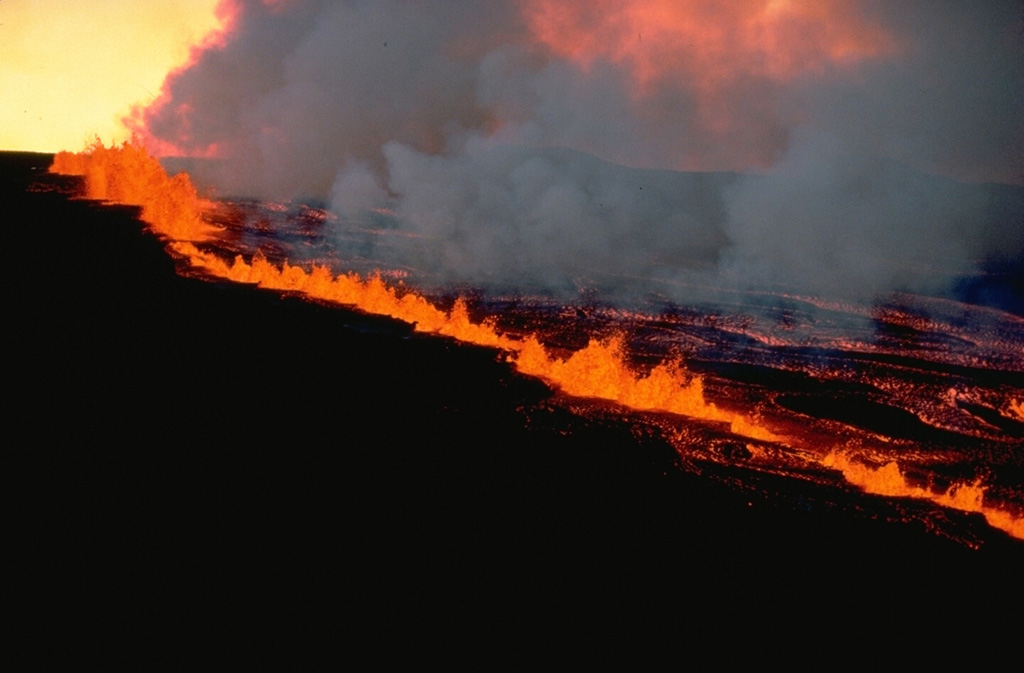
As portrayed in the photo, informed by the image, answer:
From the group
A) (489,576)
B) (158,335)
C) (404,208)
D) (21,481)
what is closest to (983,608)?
(489,576)

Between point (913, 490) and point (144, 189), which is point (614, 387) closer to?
point (913, 490)

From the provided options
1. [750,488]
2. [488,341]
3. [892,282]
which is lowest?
[750,488]

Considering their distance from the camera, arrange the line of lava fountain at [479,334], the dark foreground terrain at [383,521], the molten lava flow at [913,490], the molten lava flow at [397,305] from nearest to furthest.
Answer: the dark foreground terrain at [383,521] < the molten lava flow at [913,490] < the line of lava fountain at [479,334] < the molten lava flow at [397,305]

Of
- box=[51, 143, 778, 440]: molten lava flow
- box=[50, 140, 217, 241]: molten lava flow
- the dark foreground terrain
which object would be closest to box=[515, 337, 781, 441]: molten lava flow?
box=[51, 143, 778, 440]: molten lava flow

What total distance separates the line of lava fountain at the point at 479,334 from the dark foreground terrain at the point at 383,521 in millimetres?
1292

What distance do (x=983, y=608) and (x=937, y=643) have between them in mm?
747

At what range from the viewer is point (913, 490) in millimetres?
8094

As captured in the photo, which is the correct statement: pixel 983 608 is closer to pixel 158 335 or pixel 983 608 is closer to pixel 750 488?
pixel 750 488

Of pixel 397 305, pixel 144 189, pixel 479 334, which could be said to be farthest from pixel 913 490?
pixel 144 189

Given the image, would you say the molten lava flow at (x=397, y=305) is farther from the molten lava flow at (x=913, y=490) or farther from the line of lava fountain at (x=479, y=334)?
the molten lava flow at (x=913, y=490)

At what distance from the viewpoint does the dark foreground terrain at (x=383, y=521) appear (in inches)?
158

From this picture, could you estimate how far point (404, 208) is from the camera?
36500 mm

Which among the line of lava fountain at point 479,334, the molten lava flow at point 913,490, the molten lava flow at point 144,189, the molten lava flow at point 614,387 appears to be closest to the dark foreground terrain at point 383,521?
the molten lava flow at point 913,490

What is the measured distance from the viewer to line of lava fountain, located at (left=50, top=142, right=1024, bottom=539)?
845 centimetres
